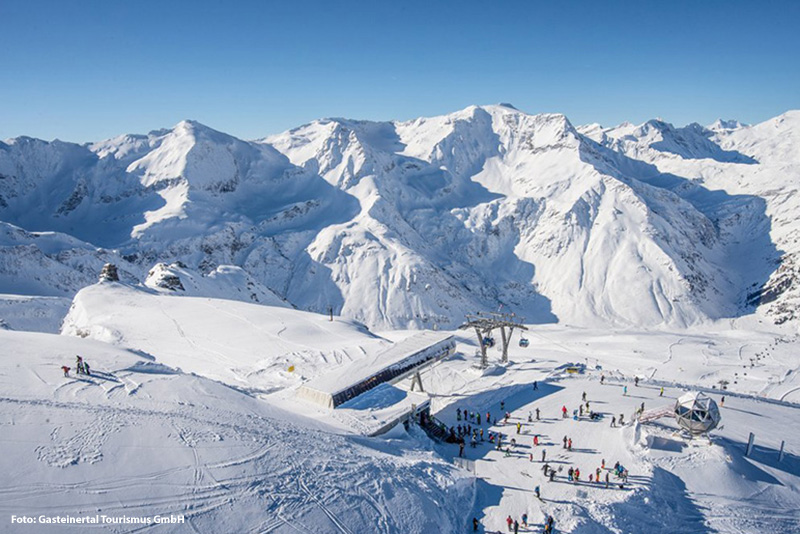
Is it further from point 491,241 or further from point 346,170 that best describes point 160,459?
point 346,170

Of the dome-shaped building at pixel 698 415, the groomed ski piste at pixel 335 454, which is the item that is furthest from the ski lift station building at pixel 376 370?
the dome-shaped building at pixel 698 415

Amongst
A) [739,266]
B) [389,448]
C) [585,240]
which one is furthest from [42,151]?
[739,266]

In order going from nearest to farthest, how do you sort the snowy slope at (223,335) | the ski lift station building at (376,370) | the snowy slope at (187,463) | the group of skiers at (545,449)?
1. the snowy slope at (187,463)
2. the group of skiers at (545,449)
3. the ski lift station building at (376,370)
4. the snowy slope at (223,335)

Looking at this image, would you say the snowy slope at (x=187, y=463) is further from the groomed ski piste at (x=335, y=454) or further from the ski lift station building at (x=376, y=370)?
the ski lift station building at (x=376, y=370)

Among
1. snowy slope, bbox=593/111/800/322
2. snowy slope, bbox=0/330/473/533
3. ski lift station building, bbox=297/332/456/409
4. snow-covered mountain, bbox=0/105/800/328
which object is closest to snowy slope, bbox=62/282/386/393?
ski lift station building, bbox=297/332/456/409

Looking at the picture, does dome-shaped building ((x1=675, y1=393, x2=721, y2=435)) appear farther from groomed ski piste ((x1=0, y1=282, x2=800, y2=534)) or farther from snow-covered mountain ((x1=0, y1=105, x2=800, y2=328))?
snow-covered mountain ((x1=0, y1=105, x2=800, y2=328))

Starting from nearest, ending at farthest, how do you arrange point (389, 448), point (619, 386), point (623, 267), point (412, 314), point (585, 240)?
point (389, 448), point (619, 386), point (412, 314), point (623, 267), point (585, 240)
